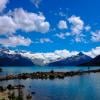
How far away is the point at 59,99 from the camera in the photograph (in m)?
87.1

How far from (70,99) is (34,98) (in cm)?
1022

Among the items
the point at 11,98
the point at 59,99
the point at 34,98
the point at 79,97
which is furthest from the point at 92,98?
the point at 11,98

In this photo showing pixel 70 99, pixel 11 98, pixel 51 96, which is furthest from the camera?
pixel 51 96

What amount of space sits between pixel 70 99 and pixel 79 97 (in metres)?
4.48

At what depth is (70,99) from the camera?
285ft

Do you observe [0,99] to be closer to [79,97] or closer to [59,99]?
[59,99]

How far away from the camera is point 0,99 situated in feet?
266

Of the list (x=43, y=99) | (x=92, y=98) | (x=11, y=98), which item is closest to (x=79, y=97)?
(x=92, y=98)

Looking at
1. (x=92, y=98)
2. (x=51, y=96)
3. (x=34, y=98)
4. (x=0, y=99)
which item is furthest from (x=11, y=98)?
(x=92, y=98)

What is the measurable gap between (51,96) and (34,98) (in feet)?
20.8

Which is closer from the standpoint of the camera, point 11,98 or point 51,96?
point 11,98

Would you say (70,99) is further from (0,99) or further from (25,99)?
(0,99)

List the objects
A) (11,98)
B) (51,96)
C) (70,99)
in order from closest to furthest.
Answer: (11,98), (70,99), (51,96)

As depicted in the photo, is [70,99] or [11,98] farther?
[70,99]
